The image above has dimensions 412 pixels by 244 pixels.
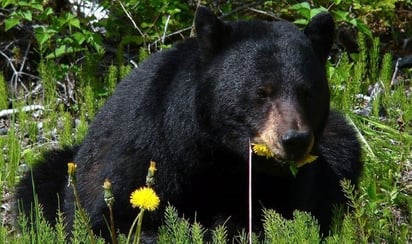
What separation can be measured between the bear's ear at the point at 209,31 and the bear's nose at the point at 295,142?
0.78 meters

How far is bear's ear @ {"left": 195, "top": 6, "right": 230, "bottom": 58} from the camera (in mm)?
5102

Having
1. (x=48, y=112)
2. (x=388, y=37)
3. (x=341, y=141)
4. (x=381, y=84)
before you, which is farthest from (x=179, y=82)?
(x=388, y=37)

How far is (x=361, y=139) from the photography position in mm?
6758

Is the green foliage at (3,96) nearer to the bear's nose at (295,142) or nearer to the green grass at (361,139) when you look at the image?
the green grass at (361,139)

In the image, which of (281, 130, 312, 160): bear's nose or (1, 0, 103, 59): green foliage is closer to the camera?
(281, 130, 312, 160): bear's nose

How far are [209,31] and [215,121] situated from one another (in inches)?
18.5

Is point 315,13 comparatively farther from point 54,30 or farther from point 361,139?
point 54,30

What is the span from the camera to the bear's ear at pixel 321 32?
528cm

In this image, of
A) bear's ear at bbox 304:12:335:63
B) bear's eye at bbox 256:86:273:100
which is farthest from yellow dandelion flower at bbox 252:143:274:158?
bear's ear at bbox 304:12:335:63

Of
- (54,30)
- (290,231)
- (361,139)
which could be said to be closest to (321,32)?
(290,231)

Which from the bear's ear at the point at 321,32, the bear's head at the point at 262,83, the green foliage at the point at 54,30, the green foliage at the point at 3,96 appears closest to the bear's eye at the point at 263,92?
the bear's head at the point at 262,83

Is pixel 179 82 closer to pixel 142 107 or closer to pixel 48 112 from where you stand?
pixel 142 107

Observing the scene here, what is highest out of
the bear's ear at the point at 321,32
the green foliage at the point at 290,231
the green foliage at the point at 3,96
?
the bear's ear at the point at 321,32

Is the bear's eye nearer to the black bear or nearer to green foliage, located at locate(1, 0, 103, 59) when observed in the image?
the black bear
